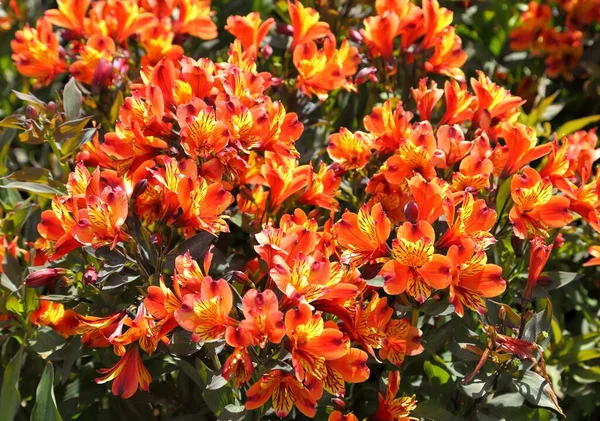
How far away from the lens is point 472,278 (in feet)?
4.84

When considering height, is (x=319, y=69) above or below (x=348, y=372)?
above

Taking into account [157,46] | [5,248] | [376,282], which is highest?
[157,46]

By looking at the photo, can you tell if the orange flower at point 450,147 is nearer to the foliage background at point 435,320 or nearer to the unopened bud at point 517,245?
the unopened bud at point 517,245

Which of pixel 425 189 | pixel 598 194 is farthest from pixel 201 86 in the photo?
pixel 598 194

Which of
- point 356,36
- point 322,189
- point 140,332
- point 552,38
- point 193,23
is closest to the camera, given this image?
point 140,332

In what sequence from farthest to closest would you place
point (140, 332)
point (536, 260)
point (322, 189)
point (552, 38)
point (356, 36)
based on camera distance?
1. point (552, 38)
2. point (356, 36)
3. point (322, 189)
4. point (536, 260)
5. point (140, 332)

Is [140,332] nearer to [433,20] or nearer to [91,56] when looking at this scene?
[91,56]

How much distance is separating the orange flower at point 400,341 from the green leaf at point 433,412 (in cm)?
15

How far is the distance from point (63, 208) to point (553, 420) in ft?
3.74

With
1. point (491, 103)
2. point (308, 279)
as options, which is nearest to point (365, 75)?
point (491, 103)

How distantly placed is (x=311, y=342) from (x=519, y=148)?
719 mm

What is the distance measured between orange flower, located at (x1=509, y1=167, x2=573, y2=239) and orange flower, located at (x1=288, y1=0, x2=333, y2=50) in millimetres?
736

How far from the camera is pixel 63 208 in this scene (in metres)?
1.52

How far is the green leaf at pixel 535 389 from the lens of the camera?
5.07 feet
